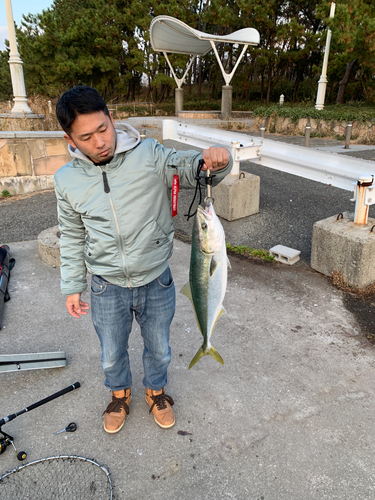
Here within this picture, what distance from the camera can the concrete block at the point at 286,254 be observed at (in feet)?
15.8

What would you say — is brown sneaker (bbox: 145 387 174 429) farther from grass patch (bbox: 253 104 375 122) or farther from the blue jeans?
grass patch (bbox: 253 104 375 122)

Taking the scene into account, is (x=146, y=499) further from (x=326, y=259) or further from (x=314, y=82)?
(x=314, y=82)

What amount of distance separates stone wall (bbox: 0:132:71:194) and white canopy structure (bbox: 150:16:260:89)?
13.0 metres

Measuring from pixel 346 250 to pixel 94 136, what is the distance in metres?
3.27

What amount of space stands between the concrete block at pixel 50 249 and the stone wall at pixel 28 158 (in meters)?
3.39

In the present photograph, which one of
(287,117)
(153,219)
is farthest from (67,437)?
(287,117)

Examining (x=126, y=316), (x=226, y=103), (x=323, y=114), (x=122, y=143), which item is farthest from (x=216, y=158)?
(x=226, y=103)

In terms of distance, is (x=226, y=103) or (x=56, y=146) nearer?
(x=56, y=146)

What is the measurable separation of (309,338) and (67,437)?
86.0 inches

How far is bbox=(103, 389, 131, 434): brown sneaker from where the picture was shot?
2.46 metres

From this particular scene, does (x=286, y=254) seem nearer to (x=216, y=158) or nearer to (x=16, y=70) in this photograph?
(x=216, y=158)

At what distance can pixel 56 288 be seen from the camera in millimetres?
4375

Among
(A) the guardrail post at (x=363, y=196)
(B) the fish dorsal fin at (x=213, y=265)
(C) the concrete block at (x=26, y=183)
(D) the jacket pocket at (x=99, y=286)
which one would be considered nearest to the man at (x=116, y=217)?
(D) the jacket pocket at (x=99, y=286)

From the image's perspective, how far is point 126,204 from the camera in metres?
2.09
